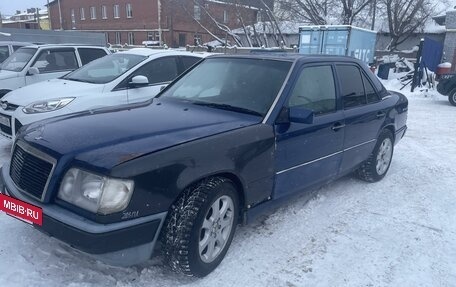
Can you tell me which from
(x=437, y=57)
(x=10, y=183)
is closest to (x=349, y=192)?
(x=10, y=183)

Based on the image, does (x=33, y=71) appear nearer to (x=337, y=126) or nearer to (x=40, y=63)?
(x=40, y=63)

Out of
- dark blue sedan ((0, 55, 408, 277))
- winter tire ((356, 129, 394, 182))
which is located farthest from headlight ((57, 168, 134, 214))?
winter tire ((356, 129, 394, 182))

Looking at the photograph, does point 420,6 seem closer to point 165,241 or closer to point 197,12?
point 197,12

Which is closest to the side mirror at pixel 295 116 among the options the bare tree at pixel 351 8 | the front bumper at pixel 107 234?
the front bumper at pixel 107 234

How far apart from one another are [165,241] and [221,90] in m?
1.67

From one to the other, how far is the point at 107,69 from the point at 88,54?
2.43 metres

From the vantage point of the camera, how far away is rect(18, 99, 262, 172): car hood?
8.40 feet

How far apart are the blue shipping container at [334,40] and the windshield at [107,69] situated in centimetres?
1240

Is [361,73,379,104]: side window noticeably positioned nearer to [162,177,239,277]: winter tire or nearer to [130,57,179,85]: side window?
[162,177,239,277]: winter tire

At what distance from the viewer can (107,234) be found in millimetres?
2381

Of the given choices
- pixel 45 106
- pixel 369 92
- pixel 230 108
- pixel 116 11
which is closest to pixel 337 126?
pixel 369 92

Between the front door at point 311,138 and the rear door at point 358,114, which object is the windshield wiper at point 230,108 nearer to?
the front door at point 311,138

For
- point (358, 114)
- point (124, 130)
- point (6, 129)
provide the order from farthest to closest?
1. point (6, 129)
2. point (358, 114)
3. point (124, 130)

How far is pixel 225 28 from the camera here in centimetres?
2875
